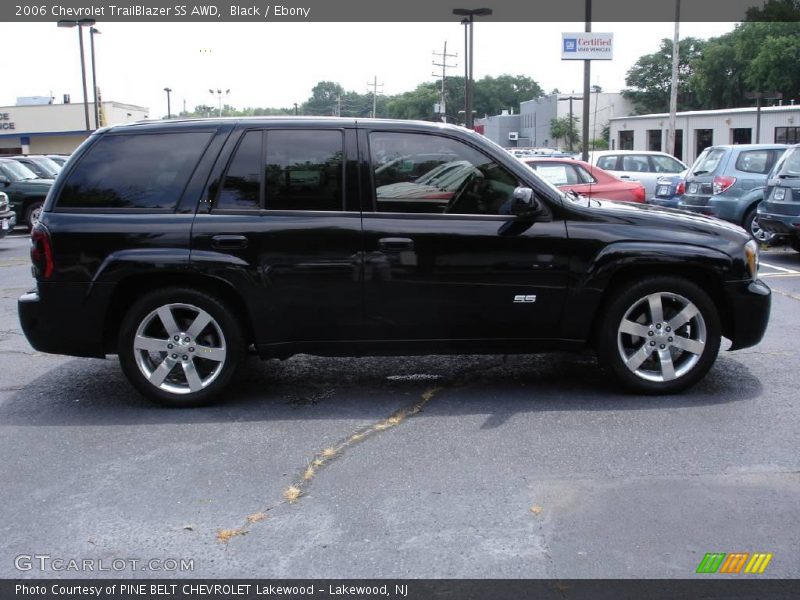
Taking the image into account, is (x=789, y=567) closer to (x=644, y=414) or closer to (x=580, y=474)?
(x=580, y=474)

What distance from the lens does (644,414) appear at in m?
5.06

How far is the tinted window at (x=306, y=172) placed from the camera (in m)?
5.18

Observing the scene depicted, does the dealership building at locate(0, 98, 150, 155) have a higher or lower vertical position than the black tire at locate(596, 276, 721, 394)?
higher

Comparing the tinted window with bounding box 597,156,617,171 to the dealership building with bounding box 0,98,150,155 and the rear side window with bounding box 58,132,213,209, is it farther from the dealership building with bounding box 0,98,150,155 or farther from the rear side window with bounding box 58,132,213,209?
the dealership building with bounding box 0,98,150,155

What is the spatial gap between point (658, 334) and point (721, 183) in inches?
365

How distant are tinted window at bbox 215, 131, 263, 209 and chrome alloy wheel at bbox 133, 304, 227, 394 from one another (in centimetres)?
73

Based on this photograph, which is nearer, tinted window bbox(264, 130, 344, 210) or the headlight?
tinted window bbox(264, 130, 344, 210)

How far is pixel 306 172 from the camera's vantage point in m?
5.21

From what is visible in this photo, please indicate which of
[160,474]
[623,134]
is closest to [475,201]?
[160,474]

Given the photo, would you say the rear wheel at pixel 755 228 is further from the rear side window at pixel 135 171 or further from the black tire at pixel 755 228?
the rear side window at pixel 135 171

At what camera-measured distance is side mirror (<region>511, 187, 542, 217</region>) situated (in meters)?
4.99

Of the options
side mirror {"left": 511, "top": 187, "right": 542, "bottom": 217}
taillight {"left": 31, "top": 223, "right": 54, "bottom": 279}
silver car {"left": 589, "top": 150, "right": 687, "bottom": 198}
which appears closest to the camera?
side mirror {"left": 511, "top": 187, "right": 542, "bottom": 217}

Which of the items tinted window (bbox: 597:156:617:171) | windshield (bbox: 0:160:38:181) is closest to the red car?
tinted window (bbox: 597:156:617:171)

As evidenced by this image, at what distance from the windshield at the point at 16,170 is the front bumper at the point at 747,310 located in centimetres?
1850
